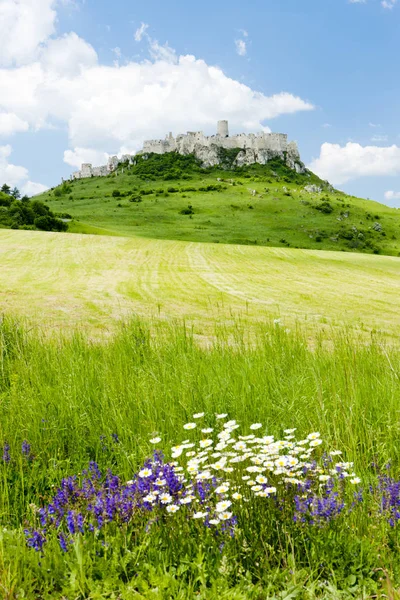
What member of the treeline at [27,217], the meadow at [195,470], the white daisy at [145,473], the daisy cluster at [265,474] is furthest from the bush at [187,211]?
the white daisy at [145,473]

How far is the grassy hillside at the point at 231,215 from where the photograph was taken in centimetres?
10225

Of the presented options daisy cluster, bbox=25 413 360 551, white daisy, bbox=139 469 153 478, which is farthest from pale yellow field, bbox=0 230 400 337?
white daisy, bbox=139 469 153 478

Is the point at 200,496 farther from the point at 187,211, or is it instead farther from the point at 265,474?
the point at 187,211

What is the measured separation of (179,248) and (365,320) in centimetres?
3516

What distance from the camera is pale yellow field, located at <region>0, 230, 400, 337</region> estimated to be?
16584 mm

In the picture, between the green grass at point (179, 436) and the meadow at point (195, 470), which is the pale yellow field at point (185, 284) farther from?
the meadow at point (195, 470)

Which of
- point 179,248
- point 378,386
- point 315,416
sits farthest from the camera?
point 179,248

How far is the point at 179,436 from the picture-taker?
4672 millimetres

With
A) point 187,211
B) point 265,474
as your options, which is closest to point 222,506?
point 265,474

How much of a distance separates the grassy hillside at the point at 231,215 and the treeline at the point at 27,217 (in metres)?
5.18

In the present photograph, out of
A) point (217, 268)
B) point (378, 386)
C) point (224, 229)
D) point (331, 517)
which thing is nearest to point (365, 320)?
point (378, 386)

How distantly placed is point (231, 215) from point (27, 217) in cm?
6495

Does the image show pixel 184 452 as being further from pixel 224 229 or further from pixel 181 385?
pixel 224 229

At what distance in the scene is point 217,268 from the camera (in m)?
36.5
